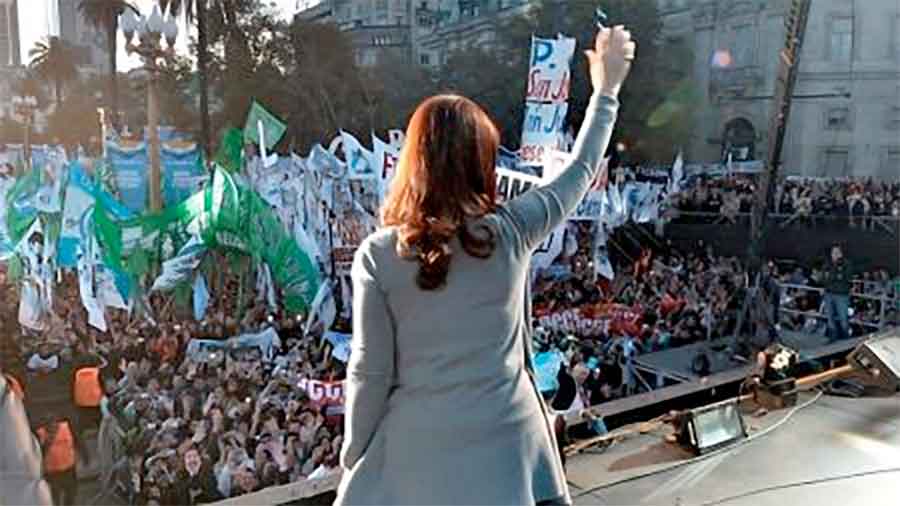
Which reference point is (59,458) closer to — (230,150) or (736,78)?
(230,150)

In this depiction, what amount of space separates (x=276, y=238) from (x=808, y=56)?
223cm

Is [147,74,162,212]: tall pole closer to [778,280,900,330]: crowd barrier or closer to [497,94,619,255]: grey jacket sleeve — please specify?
[497,94,619,255]: grey jacket sleeve

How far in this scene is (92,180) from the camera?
1825 mm

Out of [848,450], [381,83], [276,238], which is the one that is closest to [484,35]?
[381,83]

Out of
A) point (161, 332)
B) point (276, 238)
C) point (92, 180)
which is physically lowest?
point (161, 332)

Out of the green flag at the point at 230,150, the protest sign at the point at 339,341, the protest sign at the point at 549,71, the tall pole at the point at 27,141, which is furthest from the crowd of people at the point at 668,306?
the tall pole at the point at 27,141

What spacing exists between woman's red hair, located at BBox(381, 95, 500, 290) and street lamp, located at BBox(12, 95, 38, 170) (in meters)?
1.13

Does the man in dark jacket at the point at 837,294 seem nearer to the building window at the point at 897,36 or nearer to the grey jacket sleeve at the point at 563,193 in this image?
the building window at the point at 897,36

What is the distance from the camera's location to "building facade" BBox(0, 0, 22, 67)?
1694mm

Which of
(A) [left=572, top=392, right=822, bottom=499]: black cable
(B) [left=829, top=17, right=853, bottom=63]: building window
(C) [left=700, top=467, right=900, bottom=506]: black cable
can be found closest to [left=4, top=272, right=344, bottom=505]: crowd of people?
(A) [left=572, top=392, right=822, bottom=499]: black cable

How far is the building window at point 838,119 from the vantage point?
328cm

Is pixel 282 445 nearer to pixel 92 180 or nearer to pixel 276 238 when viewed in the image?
pixel 276 238

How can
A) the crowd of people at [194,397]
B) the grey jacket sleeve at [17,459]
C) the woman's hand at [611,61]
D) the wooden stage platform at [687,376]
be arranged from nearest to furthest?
the woman's hand at [611,61], the grey jacket sleeve at [17,459], the crowd of people at [194,397], the wooden stage platform at [687,376]

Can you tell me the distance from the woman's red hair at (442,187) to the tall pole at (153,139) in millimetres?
1159
